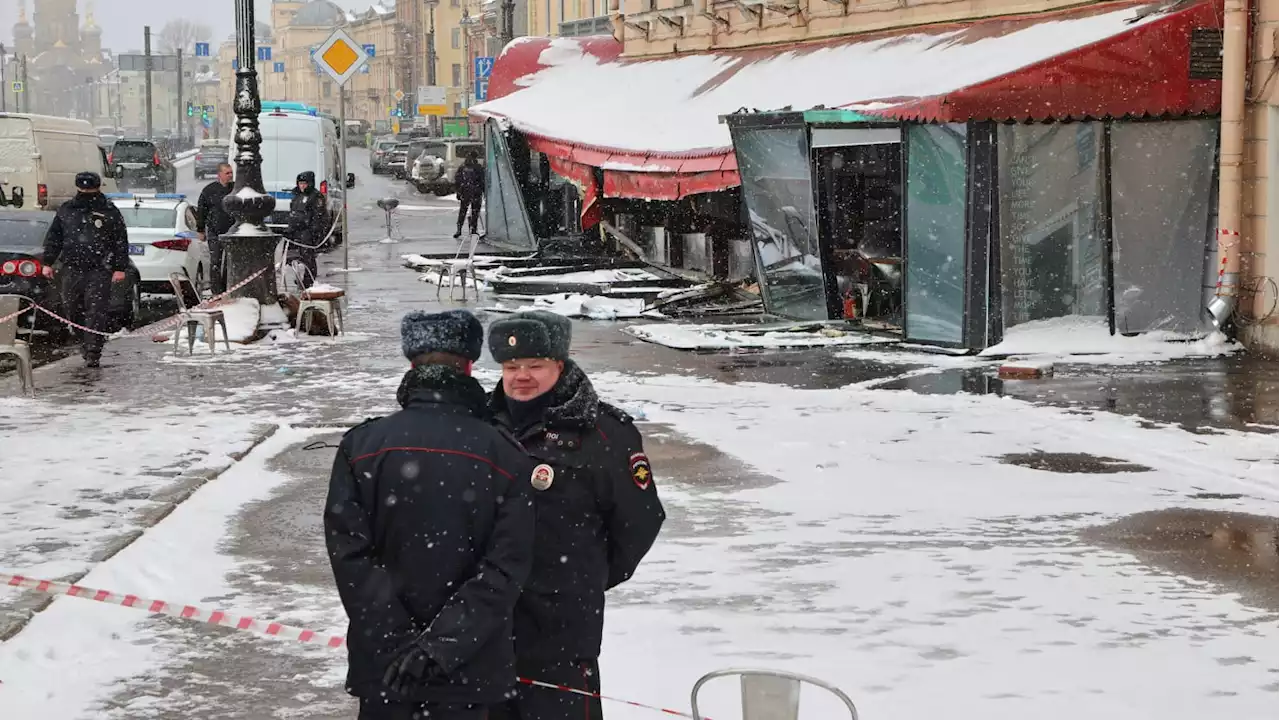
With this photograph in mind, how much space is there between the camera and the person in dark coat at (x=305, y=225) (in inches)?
896

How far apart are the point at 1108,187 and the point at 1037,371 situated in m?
2.56

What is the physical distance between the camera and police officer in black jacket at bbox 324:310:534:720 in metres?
4.08

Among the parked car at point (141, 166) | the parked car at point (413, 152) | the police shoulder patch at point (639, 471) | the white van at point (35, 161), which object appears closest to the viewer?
the police shoulder patch at point (639, 471)

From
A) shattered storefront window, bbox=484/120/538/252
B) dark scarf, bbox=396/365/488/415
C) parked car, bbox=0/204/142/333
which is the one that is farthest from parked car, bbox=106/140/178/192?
dark scarf, bbox=396/365/488/415

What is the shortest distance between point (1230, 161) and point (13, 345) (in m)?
10.5

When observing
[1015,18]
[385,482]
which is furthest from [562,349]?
[1015,18]

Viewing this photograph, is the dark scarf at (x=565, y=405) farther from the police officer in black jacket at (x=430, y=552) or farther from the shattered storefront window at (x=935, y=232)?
the shattered storefront window at (x=935, y=232)

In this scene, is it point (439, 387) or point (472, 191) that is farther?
point (472, 191)

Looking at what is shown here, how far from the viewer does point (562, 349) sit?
4.55 meters

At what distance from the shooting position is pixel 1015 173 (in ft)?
52.2

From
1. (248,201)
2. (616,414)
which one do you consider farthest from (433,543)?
(248,201)

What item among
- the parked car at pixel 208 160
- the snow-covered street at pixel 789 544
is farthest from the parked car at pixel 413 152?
the snow-covered street at pixel 789 544

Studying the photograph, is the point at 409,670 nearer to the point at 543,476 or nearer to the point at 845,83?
the point at 543,476

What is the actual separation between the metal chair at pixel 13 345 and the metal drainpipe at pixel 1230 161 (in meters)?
10.1
